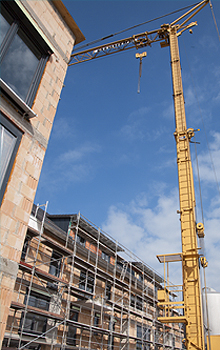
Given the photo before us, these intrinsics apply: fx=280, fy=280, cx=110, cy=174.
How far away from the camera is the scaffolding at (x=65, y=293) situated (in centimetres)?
1353

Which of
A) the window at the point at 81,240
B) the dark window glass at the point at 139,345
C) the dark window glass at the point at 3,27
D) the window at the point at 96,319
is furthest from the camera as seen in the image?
the dark window glass at the point at 139,345

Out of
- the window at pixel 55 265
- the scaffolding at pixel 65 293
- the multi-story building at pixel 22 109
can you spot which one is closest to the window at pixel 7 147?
the multi-story building at pixel 22 109

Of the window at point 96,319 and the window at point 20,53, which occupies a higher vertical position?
the window at point 20,53

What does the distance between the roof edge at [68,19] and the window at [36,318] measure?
40.0 feet

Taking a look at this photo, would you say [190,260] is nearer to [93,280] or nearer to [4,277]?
[93,280]

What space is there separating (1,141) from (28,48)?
2567mm

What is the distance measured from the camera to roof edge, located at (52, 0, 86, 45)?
778 centimetres

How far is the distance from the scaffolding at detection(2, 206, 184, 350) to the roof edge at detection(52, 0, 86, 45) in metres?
9.10

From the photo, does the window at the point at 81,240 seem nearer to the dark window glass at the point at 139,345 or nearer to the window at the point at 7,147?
the dark window glass at the point at 139,345

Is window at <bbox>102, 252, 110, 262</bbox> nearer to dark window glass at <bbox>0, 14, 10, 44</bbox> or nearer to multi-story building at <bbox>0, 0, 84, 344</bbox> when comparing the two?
multi-story building at <bbox>0, 0, 84, 344</bbox>

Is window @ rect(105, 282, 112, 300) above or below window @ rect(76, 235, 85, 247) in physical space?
below

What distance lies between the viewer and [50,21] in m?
7.50

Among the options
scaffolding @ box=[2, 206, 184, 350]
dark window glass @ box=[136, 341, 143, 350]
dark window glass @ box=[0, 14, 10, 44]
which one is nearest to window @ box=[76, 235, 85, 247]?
scaffolding @ box=[2, 206, 184, 350]

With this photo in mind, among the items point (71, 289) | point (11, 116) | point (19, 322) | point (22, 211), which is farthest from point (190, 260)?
point (11, 116)
